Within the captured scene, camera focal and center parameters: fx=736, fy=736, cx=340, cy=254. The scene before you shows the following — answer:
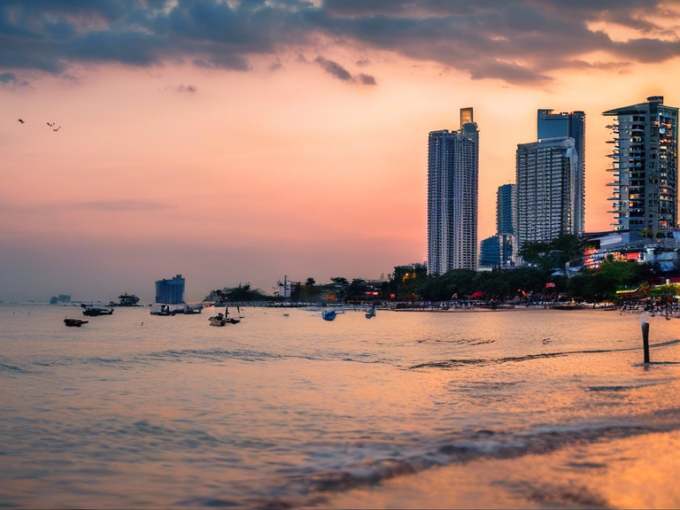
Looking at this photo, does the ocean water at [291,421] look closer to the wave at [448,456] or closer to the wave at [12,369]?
the wave at [448,456]

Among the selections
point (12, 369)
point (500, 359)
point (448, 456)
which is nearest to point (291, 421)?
point (448, 456)

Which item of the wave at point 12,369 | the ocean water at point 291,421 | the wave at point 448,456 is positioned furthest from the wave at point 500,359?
the wave at point 12,369

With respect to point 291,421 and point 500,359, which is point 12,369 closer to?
point 291,421

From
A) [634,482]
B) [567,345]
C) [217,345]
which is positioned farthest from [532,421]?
[217,345]

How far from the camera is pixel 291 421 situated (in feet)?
76.5

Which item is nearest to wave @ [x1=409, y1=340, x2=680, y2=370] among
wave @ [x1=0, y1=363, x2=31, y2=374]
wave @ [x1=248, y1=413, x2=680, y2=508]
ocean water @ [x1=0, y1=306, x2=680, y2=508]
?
ocean water @ [x1=0, y1=306, x2=680, y2=508]

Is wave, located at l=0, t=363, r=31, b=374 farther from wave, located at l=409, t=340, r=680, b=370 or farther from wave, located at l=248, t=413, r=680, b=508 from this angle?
wave, located at l=248, t=413, r=680, b=508

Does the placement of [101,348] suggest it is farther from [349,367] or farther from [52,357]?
[349,367]

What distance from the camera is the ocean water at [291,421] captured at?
15.8 meters

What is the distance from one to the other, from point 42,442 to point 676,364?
29946 millimetres

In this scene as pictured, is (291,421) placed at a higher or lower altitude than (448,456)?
lower

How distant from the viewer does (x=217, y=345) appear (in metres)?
64.4

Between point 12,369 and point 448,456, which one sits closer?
point 448,456

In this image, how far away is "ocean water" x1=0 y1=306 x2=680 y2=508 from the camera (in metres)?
15.8
